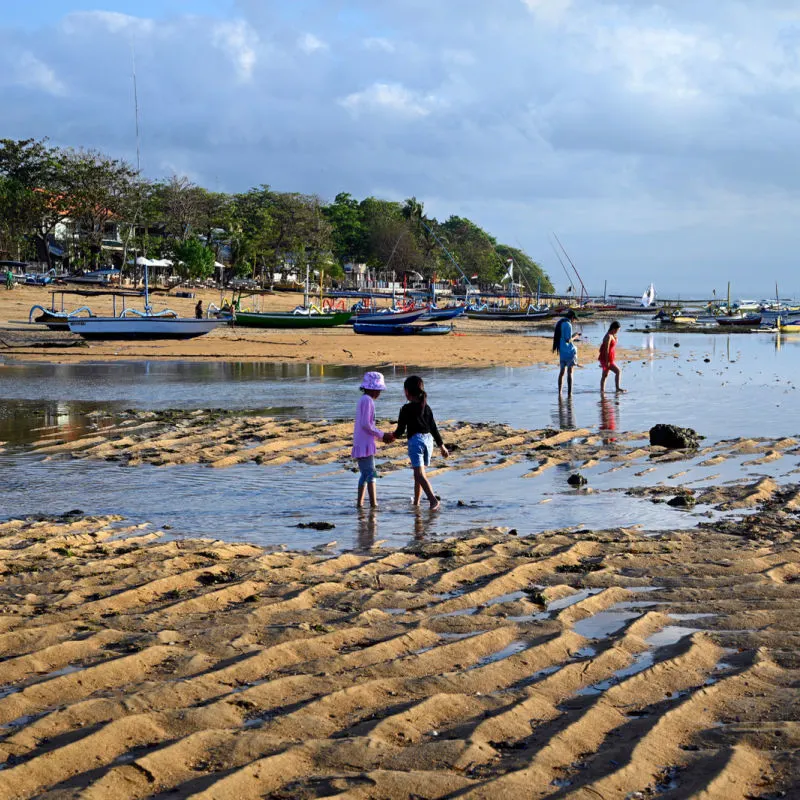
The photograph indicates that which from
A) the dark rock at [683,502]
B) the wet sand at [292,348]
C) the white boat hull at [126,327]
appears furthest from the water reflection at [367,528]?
the white boat hull at [126,327]

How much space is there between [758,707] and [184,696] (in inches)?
101

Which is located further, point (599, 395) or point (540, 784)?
point (599, 395)

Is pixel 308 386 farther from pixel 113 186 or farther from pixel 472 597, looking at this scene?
pixel 113 186

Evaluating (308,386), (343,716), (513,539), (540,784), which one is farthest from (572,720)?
(308,386)

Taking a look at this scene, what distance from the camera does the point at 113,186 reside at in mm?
70000

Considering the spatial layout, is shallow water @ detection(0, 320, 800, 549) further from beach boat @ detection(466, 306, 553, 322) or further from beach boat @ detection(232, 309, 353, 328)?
beach boat @ detection(466, 306, 553, 322)

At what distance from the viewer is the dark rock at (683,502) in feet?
31.4

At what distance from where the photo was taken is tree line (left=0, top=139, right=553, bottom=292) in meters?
68.2

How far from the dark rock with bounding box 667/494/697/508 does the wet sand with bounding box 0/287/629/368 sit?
21.2 meters

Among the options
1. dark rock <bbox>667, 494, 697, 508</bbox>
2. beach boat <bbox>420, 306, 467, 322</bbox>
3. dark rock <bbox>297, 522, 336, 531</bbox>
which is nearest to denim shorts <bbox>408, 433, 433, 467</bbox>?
dark rock <bbox>297, 522, 336, 531</bbox>

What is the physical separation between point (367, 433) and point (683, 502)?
3.09m

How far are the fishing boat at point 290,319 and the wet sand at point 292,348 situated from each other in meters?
0.55

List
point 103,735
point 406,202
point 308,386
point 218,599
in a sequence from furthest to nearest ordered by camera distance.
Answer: point 406,202 → point 308,386 → point 218,599 → point 103,735

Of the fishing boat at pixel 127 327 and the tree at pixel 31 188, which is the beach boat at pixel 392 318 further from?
the tree at pixel 31 188
